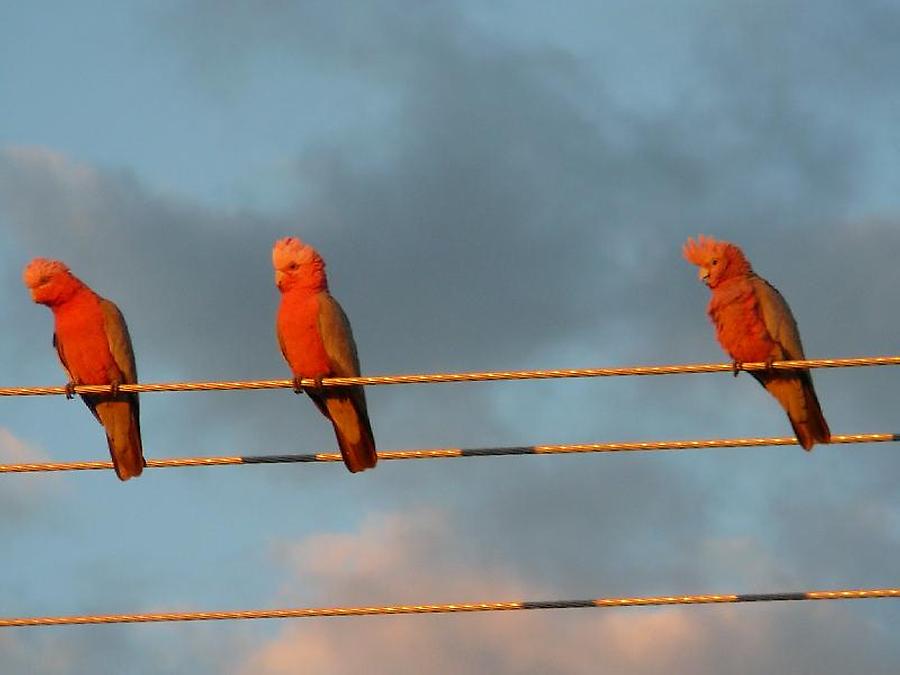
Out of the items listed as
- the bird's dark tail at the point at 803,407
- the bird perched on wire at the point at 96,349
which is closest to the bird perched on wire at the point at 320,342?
the bird perched on wire at the point at 96,349

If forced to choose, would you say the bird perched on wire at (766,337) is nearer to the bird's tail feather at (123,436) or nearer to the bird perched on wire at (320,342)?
the bird perched on wire at (320,342)

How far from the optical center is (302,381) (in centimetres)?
1060

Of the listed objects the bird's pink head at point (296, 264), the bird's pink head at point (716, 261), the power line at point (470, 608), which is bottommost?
the power line at point (470, 608)

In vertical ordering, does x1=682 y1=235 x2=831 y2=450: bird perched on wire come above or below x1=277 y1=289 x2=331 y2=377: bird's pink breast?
above

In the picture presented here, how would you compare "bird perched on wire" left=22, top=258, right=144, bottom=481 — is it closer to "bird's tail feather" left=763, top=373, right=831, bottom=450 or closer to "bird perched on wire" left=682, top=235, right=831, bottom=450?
"bird perched on wire" left=682, top=235, right=831, bottom=450

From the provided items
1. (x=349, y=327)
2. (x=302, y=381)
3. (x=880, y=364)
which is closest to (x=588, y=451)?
(x=880, y=364)

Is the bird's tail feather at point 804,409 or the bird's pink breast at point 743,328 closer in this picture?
the bird's tail feather at point 804,409

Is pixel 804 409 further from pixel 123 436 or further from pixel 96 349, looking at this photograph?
pixel 96 349

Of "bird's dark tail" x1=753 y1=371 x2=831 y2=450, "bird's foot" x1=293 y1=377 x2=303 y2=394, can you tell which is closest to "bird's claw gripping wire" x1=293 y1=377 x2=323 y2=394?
"bird's foot" x1=293 y1=377 x2=303 y2=394

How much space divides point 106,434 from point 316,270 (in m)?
1.89

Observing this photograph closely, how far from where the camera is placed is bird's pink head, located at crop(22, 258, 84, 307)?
11.8 m

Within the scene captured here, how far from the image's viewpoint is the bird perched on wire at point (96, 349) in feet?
38.5

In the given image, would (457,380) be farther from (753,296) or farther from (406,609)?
(753,296)

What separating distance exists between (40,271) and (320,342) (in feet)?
7.00
